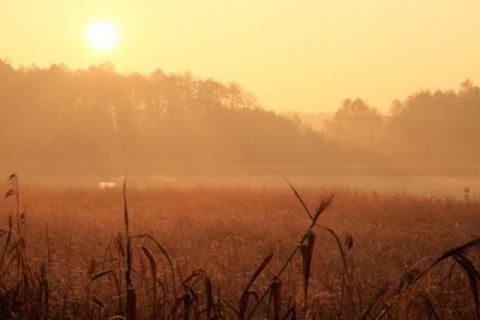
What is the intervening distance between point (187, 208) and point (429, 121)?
49.0 metres

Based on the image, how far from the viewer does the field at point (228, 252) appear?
2.92 m

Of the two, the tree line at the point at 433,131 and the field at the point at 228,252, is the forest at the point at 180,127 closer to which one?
the tree line at the point at 433,131

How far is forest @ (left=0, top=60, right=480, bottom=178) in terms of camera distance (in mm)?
44750

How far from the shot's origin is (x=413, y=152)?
5653 cm

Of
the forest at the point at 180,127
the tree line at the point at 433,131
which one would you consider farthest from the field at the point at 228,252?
the tree line at the point at 433,131

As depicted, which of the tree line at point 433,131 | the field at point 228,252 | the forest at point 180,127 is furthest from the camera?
the tree line at point 433,131

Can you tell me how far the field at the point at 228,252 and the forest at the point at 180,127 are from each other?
94.9 ft

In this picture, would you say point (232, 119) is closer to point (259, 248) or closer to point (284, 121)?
point (284, 121)

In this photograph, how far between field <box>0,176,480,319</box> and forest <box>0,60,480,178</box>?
28.9m

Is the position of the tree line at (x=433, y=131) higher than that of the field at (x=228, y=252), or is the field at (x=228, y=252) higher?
the tree line at (x=433, y=131)

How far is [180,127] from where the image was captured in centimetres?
5462

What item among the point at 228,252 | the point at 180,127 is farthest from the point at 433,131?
the point at 228,252

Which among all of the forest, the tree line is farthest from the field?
the tree line

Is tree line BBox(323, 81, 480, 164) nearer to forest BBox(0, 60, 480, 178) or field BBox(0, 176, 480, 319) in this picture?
forest BBox(0, 60, 480, 178)
